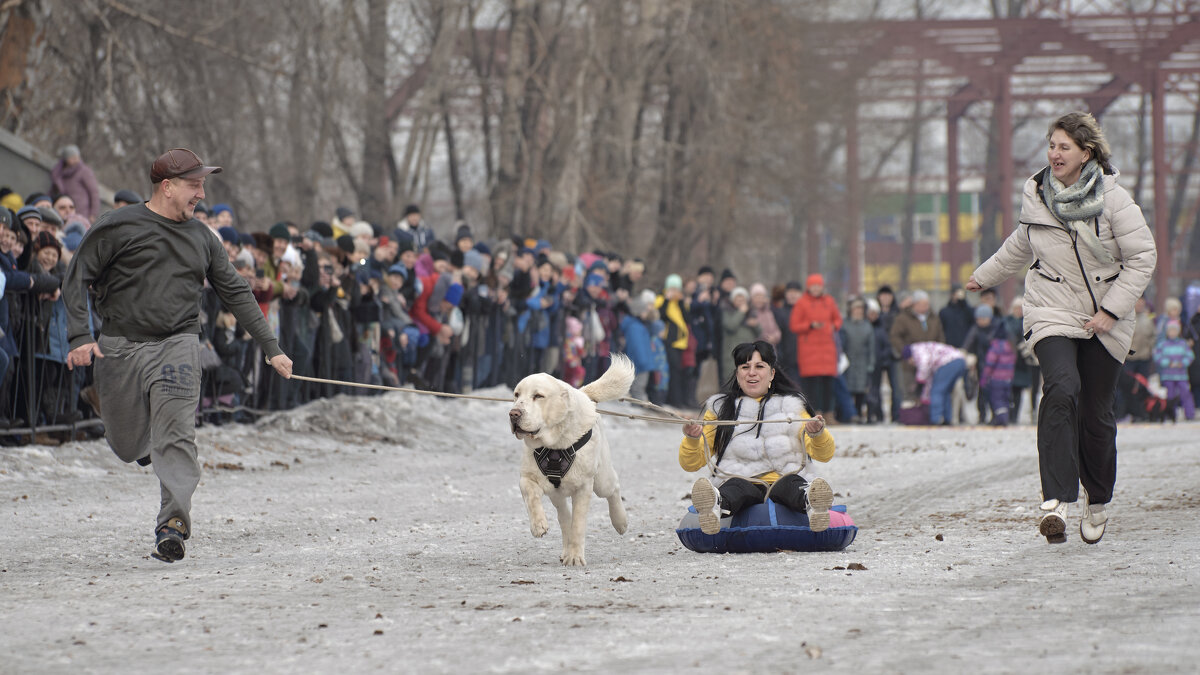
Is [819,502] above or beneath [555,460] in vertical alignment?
beneath

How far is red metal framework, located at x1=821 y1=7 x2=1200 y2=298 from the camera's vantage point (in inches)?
1484

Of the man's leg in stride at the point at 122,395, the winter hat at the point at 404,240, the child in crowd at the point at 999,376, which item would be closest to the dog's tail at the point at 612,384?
the man's leg in stride at the point at 122,395

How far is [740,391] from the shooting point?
326 inches

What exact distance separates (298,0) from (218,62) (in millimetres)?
1634

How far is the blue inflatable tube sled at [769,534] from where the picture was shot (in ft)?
25.1

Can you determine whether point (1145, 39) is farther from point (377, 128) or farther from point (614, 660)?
point (614, 660)

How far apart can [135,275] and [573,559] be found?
2.38m

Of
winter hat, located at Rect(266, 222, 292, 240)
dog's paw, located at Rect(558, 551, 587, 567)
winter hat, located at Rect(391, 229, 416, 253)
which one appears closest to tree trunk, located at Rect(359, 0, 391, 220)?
winter hat, located at Rect(391, 229, 416, 253)

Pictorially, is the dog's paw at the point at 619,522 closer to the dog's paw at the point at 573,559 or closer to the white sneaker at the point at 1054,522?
the dog's paw at the point at 573,559

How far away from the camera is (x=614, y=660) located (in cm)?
480

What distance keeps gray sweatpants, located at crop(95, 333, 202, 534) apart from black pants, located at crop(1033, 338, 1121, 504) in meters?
3.91

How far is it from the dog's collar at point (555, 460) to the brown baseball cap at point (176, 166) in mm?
1992

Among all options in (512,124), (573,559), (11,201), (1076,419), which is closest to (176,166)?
(573,559)

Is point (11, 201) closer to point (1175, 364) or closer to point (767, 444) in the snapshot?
point (767, 444)
